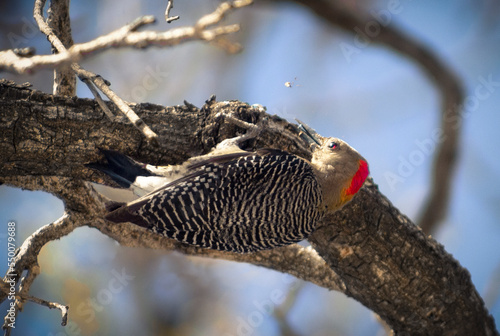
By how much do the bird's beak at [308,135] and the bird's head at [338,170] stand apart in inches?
1.5

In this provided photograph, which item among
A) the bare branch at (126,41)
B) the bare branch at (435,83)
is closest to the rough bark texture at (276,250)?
the bare branch at (126,41)

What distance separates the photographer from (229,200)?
6.36 feet

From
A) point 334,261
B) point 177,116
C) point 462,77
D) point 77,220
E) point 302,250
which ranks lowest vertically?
point 77,220

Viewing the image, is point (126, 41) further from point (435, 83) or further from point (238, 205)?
point (435, 83)

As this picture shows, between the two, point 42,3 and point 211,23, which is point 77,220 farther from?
point 211,23

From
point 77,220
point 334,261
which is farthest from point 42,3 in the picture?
point 334,261

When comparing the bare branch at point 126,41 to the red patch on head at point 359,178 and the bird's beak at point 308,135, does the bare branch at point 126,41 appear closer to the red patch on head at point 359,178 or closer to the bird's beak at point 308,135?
the red patch on head at point 359,178

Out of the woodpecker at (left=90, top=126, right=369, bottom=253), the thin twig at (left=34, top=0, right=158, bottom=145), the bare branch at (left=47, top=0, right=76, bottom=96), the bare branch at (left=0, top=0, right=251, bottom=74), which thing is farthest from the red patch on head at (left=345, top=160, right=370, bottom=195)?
the bare branch at (left=47, top=0, right=76, bottom=96)

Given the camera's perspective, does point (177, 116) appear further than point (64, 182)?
No

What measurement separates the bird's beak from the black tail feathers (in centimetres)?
93

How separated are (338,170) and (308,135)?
13.3 inches

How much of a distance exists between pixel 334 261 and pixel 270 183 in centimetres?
69

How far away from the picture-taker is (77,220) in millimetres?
2623

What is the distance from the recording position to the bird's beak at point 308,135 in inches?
99.3
